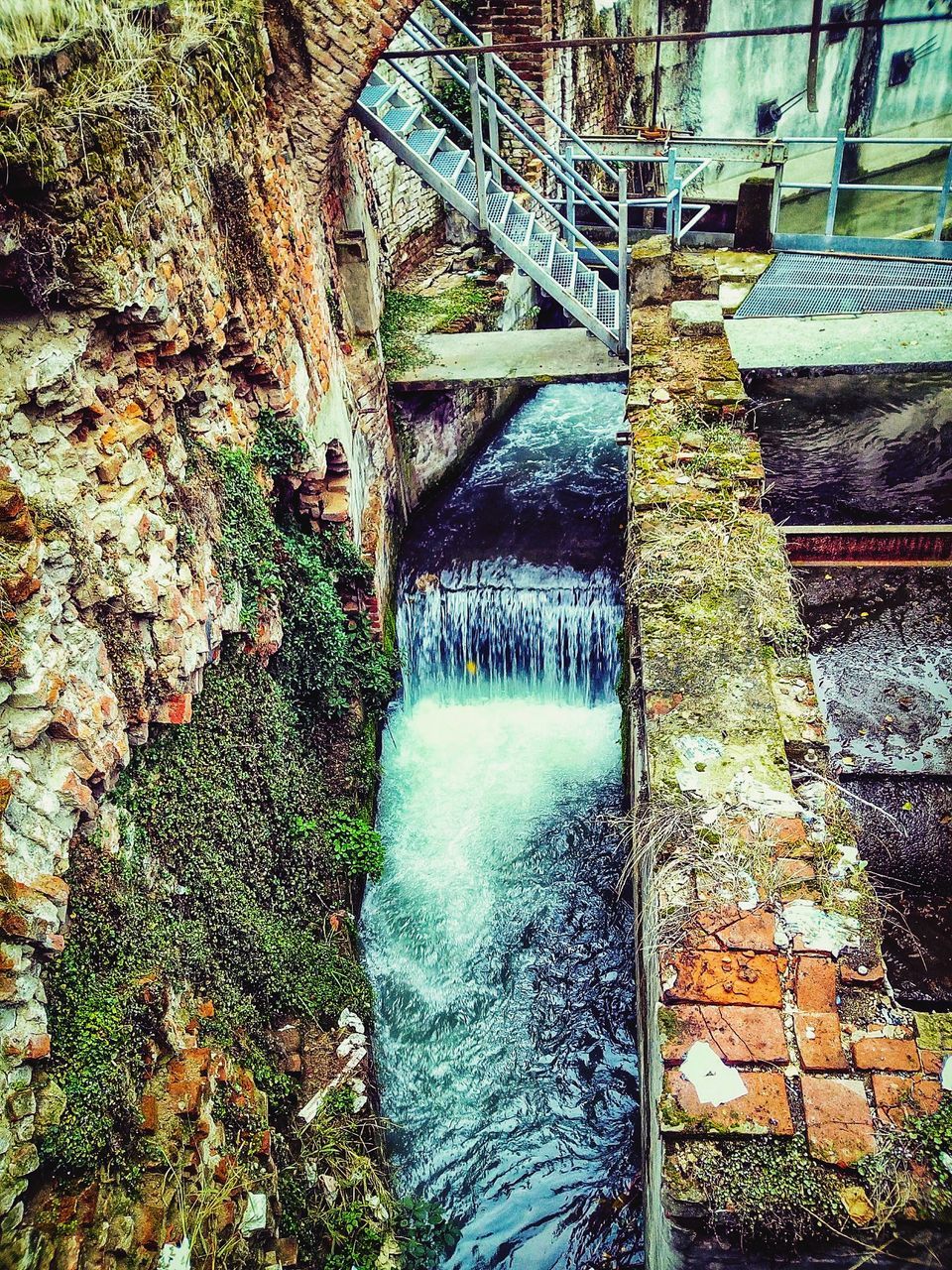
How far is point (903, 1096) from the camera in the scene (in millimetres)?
2516

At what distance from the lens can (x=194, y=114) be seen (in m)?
4.05

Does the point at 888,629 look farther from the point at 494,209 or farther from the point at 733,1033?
the point at 494,209

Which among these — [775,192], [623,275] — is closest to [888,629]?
[623,275]

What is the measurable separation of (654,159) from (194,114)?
202 inches

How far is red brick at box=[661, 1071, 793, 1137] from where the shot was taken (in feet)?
8.14

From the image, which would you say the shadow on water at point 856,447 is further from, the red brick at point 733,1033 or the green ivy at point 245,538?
the red brick at point 733,1033

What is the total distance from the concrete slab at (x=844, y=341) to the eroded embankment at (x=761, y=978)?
8.64 ft

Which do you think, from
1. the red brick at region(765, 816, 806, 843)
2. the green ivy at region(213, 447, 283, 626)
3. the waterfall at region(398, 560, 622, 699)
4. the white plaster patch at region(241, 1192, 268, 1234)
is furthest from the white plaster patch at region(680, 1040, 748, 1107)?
the waterfall at region(398, 560, 622, 699)

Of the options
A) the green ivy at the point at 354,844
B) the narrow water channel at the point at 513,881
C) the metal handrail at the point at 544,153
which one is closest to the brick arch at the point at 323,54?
the metal handrail at the point at 544,153

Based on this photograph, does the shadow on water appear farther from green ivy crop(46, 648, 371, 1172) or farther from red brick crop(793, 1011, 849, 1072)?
red brick crop(793, 1011, 849, 1072)

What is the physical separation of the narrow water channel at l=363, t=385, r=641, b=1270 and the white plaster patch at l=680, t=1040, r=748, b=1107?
237 centimetres

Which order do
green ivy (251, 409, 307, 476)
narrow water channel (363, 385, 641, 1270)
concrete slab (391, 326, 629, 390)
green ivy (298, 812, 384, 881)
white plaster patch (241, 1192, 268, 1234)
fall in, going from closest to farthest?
white plaster patch (241, 1192, 268, 1234) < narrow water channel (363, 385, 641, 1270) < green ivy (251, 409, 307, 476) < green ivy (298, 812, 384, 881) < concrete slab (391, 326, 629, 390)

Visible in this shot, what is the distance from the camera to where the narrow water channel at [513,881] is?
183 inches

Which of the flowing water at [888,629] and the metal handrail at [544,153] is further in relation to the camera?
the metal handrail at [544,153]
